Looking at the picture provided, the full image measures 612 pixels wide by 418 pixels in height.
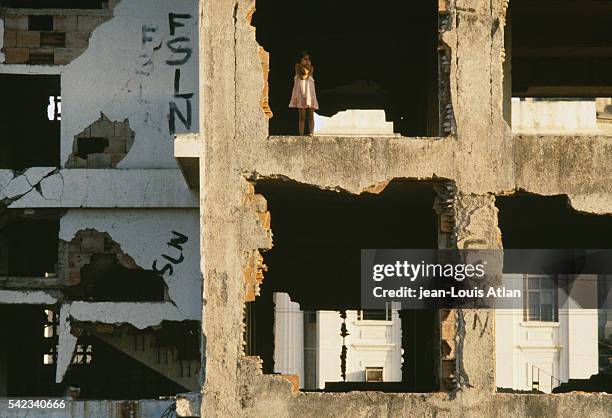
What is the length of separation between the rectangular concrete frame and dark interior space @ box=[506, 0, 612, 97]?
3590 mm

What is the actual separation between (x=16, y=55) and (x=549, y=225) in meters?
8.30

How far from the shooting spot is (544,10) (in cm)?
1559

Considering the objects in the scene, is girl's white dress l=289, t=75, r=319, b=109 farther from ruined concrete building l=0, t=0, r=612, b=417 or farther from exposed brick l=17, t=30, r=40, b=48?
exposed brick l=17, t=30, r=40, b=48

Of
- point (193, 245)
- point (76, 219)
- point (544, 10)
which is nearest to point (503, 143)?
point (544, 10)

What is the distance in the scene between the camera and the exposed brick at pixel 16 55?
16.7 meters

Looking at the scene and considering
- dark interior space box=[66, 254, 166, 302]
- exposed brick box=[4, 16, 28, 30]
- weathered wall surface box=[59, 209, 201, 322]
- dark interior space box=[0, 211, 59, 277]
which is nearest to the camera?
weathered wall surface box=[59, 209, 201, 322]

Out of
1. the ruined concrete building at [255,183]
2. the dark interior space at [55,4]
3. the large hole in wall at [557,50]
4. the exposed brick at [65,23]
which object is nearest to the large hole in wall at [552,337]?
the ruined concrete building at [255,183]

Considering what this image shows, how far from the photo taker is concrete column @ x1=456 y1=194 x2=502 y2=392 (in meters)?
11.6

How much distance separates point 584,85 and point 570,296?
15.1 metres

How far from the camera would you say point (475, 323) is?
1163cm

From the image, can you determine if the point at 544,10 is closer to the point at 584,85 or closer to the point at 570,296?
the point at 584,85

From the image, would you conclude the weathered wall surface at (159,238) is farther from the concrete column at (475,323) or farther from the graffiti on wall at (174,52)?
the concrete column at (475,323)

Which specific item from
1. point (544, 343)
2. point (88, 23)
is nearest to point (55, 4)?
point (88, 23)

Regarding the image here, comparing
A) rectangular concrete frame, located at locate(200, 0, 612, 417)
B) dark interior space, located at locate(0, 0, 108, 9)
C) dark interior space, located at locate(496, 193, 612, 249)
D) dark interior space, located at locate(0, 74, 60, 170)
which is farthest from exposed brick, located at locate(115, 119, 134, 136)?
dark interior space, located at locate(496, 193, 612, 249)
